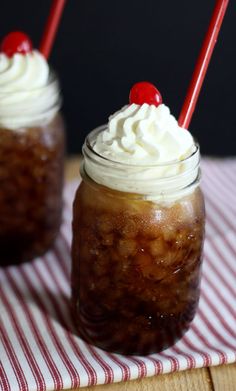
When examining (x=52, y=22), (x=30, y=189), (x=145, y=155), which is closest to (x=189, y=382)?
(x=145, y=155)

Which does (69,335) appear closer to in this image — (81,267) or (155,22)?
(81,267)

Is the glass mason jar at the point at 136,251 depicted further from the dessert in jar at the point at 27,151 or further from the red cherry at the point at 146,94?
the dessert in jar at the point at 27,151

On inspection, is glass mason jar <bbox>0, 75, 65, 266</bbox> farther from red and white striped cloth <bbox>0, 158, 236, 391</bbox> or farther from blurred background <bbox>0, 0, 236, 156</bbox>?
blurred background <bbox>0, 0, 236, 156</bbox>

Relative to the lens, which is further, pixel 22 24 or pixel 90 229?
pixel 22 24

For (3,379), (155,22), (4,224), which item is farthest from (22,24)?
(3,379)

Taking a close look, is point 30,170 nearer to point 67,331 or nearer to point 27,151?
point 27,151

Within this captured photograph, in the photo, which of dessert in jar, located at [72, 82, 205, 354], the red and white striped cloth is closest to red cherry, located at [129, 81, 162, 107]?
dessert in jar, located at [72, 82, 205, 354]
